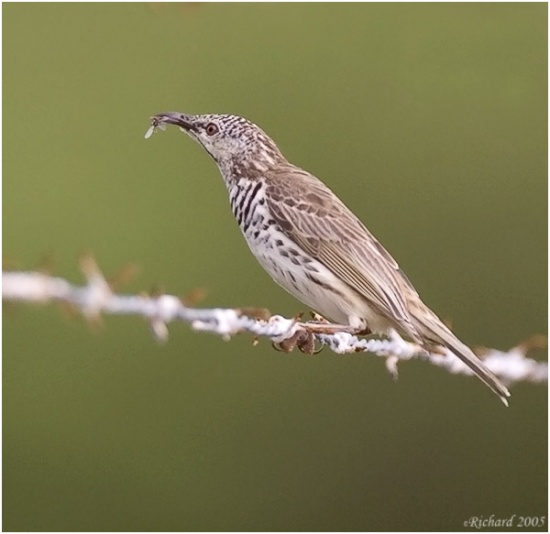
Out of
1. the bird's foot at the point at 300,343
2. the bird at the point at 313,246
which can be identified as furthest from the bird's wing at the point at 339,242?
the bird's foot at the point at 300,343

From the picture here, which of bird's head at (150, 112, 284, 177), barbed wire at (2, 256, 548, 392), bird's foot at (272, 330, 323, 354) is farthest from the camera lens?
bird's head at (150, 112, 284, 177)

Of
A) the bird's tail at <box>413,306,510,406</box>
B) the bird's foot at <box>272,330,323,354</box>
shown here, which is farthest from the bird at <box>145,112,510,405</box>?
the bird's foot at <box>272,330,323,354</box>

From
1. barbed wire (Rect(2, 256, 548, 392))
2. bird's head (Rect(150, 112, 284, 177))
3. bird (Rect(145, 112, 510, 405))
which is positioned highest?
bird's head (Rect(150, 112, 284, 177))

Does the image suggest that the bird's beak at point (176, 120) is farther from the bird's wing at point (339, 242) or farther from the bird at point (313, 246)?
the bird's wing at point (339, 242)

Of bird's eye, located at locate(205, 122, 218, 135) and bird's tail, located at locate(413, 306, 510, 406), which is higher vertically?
bird's eye, located at locate(205, 122, 218, 135)

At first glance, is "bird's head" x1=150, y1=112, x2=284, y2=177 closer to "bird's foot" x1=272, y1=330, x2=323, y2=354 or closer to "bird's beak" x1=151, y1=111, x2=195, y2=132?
"bird's beak" x1=151, y1=111, x2=195, y2=132

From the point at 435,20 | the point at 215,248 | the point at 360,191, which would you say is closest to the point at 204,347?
the point at 215,248

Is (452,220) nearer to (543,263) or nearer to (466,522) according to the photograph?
(543,263)

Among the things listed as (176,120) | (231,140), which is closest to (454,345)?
(231,140)

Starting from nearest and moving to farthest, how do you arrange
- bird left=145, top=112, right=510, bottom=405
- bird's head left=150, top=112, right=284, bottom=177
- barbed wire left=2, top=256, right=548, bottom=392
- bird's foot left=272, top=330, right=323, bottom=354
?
1. barbed wire left=2, top=256, right=548, bottom=392
2. bird's foot left=272, top=330, right=323, bottom=354
3. bird left=145, top=112, right=510, bottom=405
4. bird's head left=150, top=112, right=284, bottom=177
